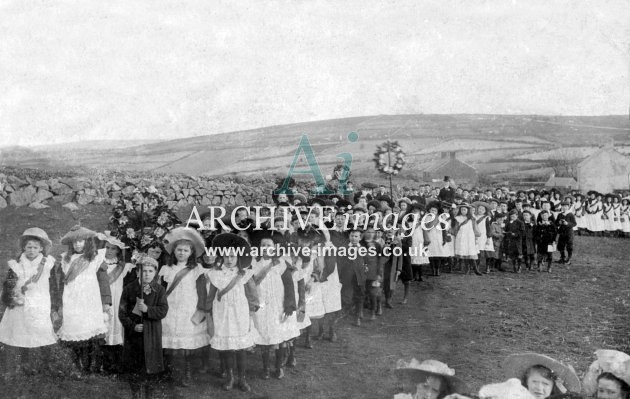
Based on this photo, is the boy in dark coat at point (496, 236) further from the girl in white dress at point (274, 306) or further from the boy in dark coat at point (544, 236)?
the girl in white dress at point (274, 306)

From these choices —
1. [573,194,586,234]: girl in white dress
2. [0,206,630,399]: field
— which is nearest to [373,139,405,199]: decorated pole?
[0,206,630,399]: field

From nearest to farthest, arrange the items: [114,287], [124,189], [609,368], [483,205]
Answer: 1. [609,368]
2. [114,287]
3. [124,189]
4. [483,205]

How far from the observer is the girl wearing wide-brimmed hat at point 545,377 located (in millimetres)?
3312

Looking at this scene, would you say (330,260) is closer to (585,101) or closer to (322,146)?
(322,146)

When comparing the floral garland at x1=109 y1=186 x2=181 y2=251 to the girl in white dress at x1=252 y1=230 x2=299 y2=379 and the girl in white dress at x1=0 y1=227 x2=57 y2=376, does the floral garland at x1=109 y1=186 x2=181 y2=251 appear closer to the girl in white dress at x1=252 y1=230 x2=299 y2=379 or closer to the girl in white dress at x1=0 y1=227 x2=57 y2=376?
the girl in white dress at x1=0 y1=227 x2=57 y2=376

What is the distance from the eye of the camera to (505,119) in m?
6.53

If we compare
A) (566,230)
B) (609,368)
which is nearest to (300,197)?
(609,368)

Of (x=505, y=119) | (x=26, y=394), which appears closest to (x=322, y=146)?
(x=505, y=119)

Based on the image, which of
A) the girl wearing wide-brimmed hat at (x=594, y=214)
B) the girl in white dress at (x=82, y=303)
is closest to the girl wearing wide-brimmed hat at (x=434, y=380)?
the girl in white dress at (x=82, y=303)

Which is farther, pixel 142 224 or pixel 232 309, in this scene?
pixel 142 224

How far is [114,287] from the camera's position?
4648 mm

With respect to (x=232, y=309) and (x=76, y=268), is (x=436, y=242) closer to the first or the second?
(x=232, y=309)

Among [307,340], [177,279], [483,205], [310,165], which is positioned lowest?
[307,340]

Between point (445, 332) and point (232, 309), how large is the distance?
2.44 meters
